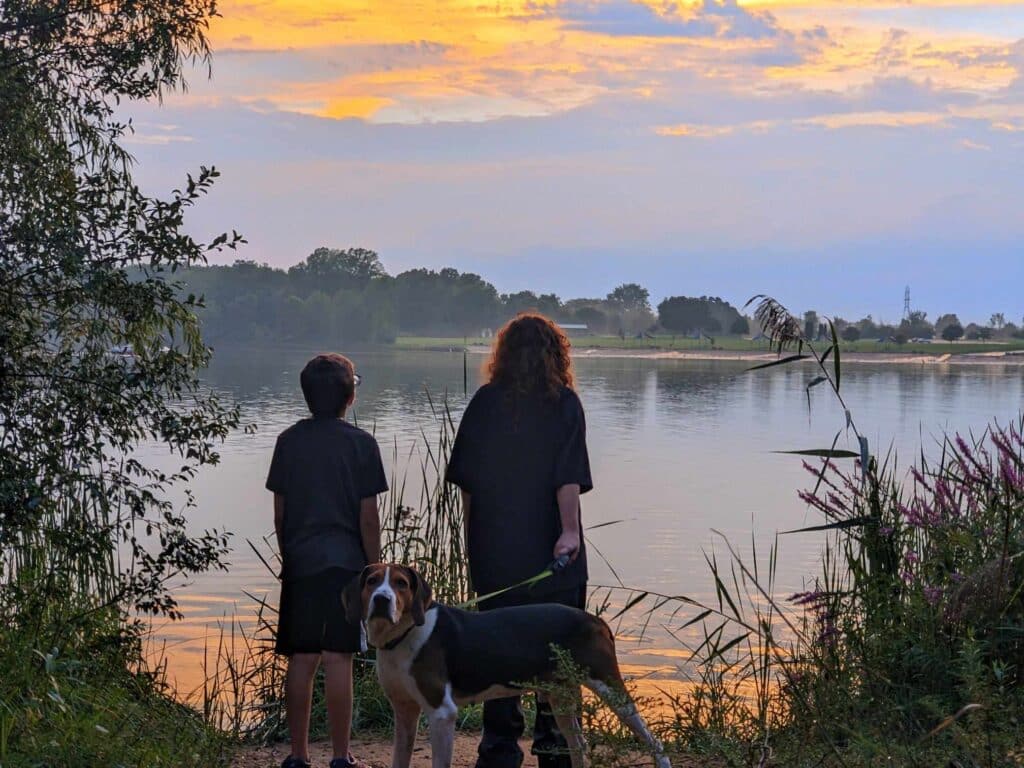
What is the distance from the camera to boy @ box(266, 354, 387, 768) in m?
5.20

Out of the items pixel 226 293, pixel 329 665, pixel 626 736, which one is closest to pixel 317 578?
pixel 329 665

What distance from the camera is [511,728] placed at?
17.5ft

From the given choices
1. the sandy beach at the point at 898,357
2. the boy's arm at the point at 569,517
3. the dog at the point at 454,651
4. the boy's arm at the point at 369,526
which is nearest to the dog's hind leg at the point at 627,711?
the dog at the point at 454,651

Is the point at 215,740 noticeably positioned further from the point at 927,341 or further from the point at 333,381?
the point at 927,341

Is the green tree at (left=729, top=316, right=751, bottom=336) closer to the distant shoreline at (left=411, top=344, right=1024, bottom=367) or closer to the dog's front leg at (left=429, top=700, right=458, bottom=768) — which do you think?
the distant shoreline at (left=411, top=344, right=1024, bottom=367)

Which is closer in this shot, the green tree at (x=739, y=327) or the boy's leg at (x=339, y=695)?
the boy's leg at (x=339, y=695)

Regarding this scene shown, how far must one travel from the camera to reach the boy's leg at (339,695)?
531 centimetres

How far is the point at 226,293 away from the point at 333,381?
10764cm

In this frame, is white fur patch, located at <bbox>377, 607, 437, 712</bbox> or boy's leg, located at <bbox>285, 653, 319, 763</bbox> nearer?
white fur patch, located at <bbox>377, 607, 437, 712</bbox>

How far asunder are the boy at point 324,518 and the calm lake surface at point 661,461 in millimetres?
1966

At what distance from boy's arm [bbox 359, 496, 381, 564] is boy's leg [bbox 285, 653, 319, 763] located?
0.48m

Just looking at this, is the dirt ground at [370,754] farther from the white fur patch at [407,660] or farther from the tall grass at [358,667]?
the white fur patch at [407,660]

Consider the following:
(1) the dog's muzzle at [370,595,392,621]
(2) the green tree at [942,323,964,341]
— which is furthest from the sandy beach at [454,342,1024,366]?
(1) the dog's muzzle at [370,595,392,621]

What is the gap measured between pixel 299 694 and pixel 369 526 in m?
0.76
